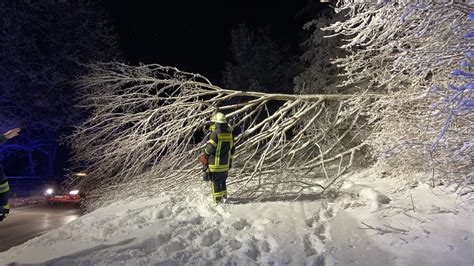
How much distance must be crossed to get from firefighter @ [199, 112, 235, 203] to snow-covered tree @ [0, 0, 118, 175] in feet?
35.1

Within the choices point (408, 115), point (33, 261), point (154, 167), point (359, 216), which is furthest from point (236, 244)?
point (154, 167)

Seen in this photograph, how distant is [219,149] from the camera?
273 inches

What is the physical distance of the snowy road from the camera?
325 inches

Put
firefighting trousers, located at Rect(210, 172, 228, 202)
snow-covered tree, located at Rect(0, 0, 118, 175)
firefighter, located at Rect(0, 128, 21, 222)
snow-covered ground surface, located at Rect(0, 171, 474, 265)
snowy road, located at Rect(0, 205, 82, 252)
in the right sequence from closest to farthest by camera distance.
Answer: snow-covered ground surface, located at Rect(0, 171, 474, 265) < firefighter, located at Rect(0, 128, 21, 222) < firefighting trousers, located at Rect(210, 172, 228, 202) < snowy road, located at Rect(0, 205, 82, 252) < snow-covered tree, located at Rect(0, 0, 118, 175)

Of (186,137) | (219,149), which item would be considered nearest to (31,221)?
(186,137)

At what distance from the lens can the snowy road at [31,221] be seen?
8.25 m

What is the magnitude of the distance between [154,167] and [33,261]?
Answer: 391 centimetres

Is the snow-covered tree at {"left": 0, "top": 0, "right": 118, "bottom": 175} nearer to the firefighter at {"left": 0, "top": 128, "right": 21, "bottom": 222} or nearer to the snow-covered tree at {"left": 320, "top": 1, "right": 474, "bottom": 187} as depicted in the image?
the firefighter at {"left": 0, "top": 128, "right": 21, "bottom": 222}

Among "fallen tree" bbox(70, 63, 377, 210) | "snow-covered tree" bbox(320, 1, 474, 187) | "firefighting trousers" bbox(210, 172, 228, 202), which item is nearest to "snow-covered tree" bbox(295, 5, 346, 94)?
"fallen tree" bbox(70, 63, 377, 210)

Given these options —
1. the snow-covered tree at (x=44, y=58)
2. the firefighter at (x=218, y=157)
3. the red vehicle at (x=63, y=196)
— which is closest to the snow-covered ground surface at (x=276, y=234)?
the firefighter at (x=218, y=157)

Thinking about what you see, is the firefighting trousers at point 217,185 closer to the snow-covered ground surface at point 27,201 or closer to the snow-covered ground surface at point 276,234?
the snow-covered ground surface at point 276,234

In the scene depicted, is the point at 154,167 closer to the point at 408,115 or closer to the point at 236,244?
the point at 236,244

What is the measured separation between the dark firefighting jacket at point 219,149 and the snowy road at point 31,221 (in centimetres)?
404

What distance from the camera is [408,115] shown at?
656 cm
